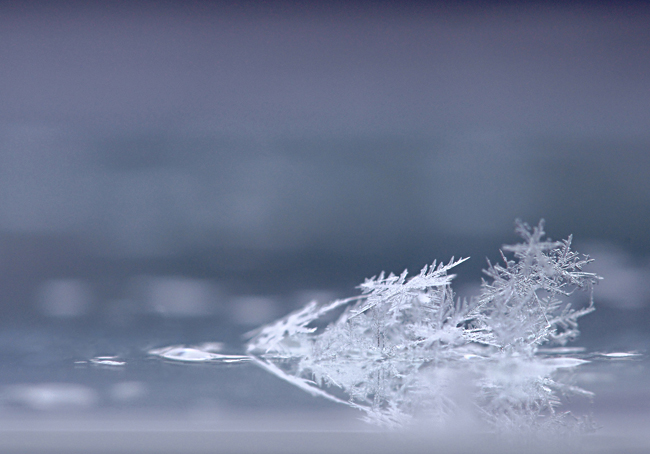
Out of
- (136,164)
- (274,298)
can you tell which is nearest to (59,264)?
(136,164)

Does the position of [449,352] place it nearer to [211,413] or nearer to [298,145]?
[211,413]

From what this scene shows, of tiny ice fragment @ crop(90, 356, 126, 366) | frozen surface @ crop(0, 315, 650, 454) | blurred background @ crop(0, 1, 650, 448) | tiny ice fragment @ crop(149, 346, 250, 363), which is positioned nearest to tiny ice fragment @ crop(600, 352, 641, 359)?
frozen surface @ crop(0, 315, 650, 454)

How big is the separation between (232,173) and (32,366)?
0.33 m

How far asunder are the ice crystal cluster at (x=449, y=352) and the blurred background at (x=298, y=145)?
Answer: 0.64 feet

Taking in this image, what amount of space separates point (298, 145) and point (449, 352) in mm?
369

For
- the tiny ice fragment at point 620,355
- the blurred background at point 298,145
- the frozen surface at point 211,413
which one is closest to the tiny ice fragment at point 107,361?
the frozen surface at point 211,413

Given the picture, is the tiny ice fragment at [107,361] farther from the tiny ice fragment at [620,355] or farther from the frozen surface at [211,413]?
the tiny ice fragment at [620,355]

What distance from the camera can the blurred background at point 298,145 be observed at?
718mm

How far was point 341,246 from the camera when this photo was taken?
0.74m

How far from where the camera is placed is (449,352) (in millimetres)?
486

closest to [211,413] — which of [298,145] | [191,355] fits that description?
[191,355]

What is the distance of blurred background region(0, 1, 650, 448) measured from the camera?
718mm

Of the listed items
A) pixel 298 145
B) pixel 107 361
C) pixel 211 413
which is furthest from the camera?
pixel 298 145

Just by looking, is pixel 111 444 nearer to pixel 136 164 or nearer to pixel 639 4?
pixel 136 164
